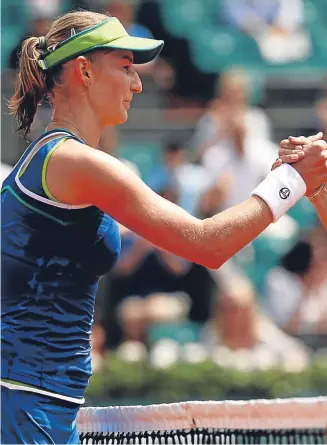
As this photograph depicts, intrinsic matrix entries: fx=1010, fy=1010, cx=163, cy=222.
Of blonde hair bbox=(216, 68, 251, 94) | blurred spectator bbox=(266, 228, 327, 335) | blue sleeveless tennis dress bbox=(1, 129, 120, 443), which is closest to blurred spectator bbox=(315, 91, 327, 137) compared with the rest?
blonde hair bbox=(216, 68, 251, 94)

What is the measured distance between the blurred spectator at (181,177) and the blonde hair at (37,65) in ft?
17.7

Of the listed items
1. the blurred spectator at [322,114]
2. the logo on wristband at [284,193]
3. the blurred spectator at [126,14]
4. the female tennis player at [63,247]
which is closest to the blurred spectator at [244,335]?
the blurred spectator at [322,114]

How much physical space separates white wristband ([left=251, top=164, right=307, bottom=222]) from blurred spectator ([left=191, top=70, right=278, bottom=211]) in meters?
5.48

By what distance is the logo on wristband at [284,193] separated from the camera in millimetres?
3162

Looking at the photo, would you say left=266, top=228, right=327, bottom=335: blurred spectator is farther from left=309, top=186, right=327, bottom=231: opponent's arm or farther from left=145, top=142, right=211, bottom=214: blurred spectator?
left=309, top=186, right=327, bottom=231: opponent's arm

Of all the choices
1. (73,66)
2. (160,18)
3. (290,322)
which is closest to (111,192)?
(73,66)

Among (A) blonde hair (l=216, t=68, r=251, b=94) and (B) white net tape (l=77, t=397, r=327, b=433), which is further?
(A) blonde hair (l=216, t=68, r=251, b=94)

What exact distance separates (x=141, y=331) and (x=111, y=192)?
548cm

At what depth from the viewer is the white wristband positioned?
3.13 metres

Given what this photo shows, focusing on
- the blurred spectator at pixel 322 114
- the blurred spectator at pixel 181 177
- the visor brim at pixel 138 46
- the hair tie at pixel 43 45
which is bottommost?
the blurred spectator at pixel 181 177

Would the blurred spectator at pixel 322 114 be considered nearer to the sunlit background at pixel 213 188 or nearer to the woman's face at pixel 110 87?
the sunlit background at pixel 213 188

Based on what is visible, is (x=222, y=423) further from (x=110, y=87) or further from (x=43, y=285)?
(x=110, y=87)

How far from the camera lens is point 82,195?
2.97 m

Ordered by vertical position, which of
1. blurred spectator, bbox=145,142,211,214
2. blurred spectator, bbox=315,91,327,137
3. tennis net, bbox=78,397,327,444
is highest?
tennis net, bbox=78,397,327,444
